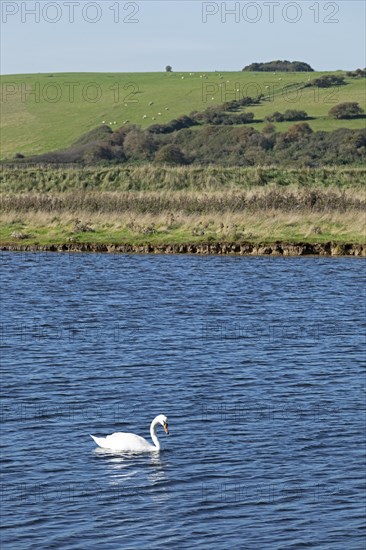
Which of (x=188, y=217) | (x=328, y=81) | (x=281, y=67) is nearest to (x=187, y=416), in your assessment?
(x=188, y=217)

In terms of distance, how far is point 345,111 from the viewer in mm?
117625

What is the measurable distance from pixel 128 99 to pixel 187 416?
412 ft

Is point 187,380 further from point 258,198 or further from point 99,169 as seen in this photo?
point 99,169

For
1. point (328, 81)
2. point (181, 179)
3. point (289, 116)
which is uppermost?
point (328, 81)

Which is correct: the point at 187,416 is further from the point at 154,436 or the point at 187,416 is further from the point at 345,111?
the point at 345,111

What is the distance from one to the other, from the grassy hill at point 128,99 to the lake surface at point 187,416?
8133cm

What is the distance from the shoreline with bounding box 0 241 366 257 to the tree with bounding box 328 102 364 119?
2879 inches

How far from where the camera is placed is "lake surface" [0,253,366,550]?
15461 mm

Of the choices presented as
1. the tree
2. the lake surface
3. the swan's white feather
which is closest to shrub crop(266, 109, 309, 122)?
the tree

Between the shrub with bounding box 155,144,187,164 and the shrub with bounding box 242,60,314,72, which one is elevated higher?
the shrub with bounding box 242,60,314,72

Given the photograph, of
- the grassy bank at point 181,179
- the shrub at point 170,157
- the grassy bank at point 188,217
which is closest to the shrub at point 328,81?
the shrub at point 170,157

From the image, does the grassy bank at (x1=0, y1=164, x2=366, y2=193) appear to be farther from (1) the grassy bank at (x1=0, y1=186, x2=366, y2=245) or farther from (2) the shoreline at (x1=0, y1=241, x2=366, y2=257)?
(2) the shoreline at (x1=0, y1=241, x2=366, y2=257)

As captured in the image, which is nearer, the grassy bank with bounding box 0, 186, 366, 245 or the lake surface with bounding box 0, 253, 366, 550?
the lake surface with bounding box 0, 253, 366, 550

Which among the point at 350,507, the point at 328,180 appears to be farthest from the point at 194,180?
the point at 350,507
